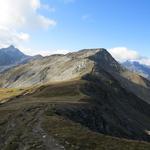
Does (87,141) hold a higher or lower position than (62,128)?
higher

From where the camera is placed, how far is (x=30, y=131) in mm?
57531

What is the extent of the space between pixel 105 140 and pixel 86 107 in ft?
179

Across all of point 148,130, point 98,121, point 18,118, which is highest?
point 18,118

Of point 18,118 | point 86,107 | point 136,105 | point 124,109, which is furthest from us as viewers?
point 136,105

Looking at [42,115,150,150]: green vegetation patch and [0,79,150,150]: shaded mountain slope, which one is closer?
[42,115,150,150]: green vegetation patch

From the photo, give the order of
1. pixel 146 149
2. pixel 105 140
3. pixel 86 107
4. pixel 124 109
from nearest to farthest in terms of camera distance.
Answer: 1. pixel 146 149
2. pixel 105 140
3. pixel 86 107
4. pixel 124 109

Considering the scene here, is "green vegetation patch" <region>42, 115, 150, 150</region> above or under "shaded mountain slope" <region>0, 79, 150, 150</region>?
above

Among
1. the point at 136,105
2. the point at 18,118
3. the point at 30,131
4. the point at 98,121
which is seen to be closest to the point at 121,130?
the point at 98,121

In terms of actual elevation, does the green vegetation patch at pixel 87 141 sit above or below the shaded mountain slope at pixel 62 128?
above

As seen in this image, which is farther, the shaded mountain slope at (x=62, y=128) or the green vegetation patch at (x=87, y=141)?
the shaded mountain slope at (x=62, y=128)

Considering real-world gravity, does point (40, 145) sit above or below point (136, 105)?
above

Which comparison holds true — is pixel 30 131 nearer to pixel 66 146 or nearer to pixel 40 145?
pixel 40 145

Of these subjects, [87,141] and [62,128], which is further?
[62,128]

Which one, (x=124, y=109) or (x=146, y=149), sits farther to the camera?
(x=124, y=109)
